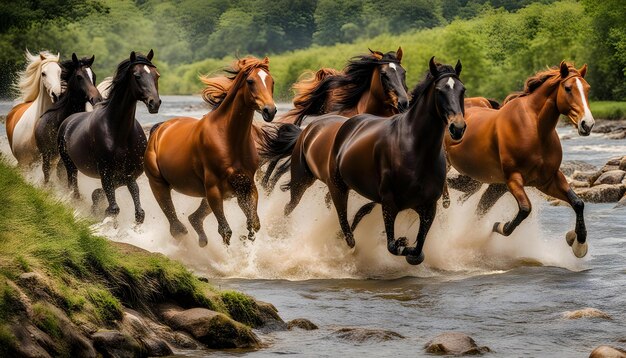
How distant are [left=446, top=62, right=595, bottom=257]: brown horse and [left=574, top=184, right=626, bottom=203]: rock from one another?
706 centimetres

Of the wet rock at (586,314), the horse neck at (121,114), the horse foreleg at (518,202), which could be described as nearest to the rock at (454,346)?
the wet rock at (586,314)

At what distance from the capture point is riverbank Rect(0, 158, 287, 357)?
6.12m

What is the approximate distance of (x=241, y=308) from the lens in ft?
25.9

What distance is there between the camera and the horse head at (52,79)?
1444 centimetres

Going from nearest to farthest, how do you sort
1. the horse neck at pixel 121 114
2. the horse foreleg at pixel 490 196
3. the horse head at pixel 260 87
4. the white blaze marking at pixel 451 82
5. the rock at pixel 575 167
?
the white blaze marking at pixel 451 82 → the horse head at pixel 260 87 → the horse neck at pixel 121 114 → the horse foreleg at pixel 490 196 → the rock at pixel 575 167

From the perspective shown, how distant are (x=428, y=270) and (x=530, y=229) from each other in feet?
5.48

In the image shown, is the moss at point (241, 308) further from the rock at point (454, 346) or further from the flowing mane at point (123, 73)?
the flowing mane at point (123, 73)

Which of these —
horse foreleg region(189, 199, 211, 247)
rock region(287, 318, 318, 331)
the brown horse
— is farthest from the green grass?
rock region(287, 318, 318, 331)

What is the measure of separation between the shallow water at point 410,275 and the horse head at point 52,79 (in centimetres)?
124

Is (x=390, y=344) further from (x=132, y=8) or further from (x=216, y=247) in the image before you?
(x=132, y=8)

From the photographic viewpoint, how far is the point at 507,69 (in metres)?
68.3

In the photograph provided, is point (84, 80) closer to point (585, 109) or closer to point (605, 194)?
point (585, 109)

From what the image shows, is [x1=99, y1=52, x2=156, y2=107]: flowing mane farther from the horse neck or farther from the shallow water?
the shallow water

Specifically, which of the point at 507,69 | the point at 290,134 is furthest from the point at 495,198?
the point at 507,69
